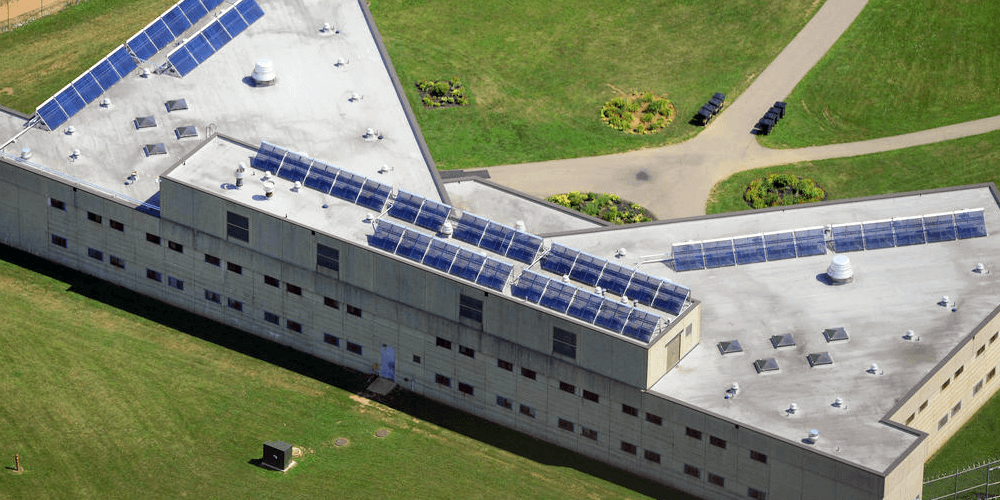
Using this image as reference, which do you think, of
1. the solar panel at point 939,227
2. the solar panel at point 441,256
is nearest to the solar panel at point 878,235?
the solar panel at point 939,227

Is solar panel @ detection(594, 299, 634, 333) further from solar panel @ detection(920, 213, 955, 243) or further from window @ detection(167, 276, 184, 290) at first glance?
window @ detection(167, 276, 184, 290)

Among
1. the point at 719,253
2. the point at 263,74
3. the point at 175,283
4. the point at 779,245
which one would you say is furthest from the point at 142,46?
the point at 779,245

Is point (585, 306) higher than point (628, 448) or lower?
higher

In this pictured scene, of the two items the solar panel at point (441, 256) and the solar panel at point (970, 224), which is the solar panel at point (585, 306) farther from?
the solar panel at point (970, 224)

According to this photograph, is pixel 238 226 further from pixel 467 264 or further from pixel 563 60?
pixel 563 60

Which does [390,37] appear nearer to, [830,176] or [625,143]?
[625,143]

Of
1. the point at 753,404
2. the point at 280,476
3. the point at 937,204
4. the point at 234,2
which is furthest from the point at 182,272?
the point at 937,204

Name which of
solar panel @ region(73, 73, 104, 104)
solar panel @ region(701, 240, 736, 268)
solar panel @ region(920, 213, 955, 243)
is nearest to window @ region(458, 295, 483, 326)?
solar panel @ region(701, 240, 736, 268)
